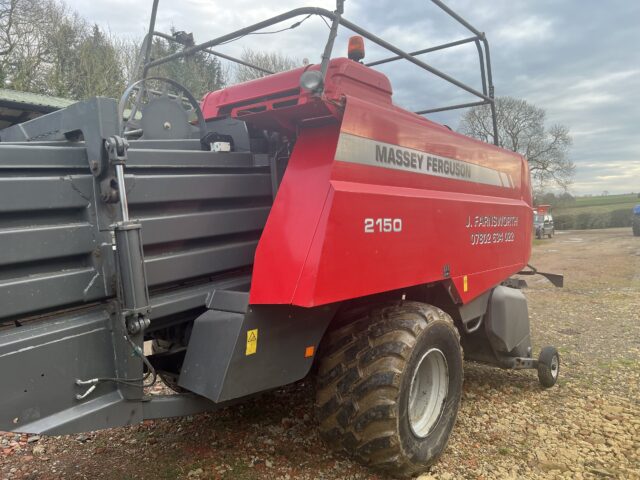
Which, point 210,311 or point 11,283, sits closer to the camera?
point 11,283

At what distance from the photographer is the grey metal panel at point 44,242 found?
178cm

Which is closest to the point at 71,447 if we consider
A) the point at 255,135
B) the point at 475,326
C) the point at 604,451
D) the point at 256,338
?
the point at 256,338

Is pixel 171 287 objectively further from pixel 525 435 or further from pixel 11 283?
pixel 525 435

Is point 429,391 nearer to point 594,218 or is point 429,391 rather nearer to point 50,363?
point 50,363

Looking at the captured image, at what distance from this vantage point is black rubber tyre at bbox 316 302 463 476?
98.7 inches

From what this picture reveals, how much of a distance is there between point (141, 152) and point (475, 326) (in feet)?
9.14

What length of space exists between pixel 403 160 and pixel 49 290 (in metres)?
1.86

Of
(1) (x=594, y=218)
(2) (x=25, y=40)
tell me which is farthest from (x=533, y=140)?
(2) (x=25, y=40)

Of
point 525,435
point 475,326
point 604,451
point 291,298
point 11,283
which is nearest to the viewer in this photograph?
point 11,283

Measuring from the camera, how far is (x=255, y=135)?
288 cm

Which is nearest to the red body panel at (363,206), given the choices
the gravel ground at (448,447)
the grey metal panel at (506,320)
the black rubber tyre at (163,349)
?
the grey metal panel at (506,320)

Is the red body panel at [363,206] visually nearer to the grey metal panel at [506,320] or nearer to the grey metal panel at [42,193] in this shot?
the grey metal panel at [506,320]

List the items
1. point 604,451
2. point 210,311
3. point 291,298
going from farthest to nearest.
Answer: point 604,451 → point 210,311 → point 291,298

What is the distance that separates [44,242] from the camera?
187cm
